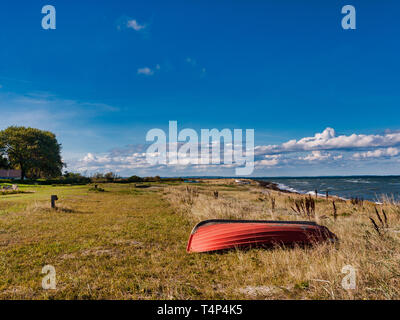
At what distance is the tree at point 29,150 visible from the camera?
54531 millimetres

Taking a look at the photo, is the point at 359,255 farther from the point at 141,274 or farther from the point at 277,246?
the point at 141,274

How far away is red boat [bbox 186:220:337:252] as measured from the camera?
279 inches

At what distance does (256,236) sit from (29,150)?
6263 cm

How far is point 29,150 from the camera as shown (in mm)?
55094

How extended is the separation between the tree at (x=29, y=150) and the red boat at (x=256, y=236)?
60087 millimetres

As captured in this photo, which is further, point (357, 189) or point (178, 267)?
point (357, 189)

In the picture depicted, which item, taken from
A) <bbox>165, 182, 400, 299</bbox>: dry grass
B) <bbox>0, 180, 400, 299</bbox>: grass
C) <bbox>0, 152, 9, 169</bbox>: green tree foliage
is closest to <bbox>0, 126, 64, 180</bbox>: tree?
<bbox>0, 152, 9, 169</bbox>: green tree foliage
